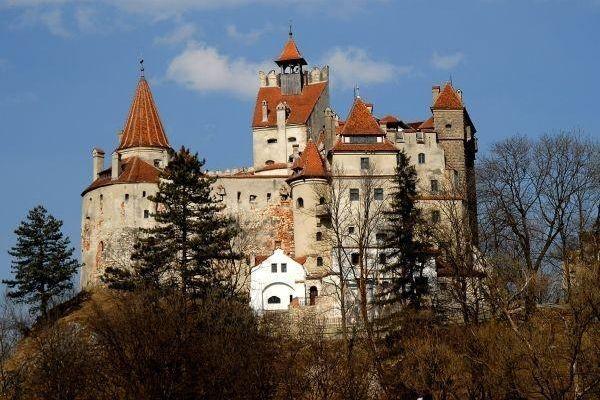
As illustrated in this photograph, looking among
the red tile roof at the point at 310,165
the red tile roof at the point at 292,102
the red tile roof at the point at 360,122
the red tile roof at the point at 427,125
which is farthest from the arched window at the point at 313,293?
the red tile roof at the point at 292,102

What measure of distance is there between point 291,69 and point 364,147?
21.6 m

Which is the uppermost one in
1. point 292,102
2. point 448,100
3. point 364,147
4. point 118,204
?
point 292,102

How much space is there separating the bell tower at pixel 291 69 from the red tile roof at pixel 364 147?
59.0 feet

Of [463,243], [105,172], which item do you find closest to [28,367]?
[463,243]

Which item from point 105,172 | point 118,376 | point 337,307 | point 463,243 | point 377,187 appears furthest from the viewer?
point 105,172

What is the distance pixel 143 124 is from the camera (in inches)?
3593

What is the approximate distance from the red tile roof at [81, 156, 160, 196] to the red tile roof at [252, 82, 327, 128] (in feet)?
31.8

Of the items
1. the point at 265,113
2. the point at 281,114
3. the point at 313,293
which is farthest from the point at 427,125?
the point at 313,293

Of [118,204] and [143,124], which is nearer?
[118,204]

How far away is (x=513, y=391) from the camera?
1800 inches

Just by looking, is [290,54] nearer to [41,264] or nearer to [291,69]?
[291,69]

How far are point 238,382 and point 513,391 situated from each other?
10.9 m

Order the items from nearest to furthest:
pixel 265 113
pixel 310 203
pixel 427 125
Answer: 1. pixel 310 203
2. pixel 427 125
3. pixel 265 113

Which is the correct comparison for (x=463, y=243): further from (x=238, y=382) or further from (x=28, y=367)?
(x=28, y=367)
